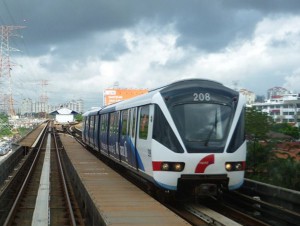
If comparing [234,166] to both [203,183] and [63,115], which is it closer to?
[203,183]

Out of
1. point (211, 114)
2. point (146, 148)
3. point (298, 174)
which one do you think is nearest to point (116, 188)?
point (146, 148)

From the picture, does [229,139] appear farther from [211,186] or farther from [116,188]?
[116,188]

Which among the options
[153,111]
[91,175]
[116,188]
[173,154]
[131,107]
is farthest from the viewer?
[91,175]

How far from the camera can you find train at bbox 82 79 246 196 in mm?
11180

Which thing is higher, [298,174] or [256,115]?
[256,115]

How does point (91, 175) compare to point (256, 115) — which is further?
point (91, 175)

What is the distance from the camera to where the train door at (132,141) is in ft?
46.6

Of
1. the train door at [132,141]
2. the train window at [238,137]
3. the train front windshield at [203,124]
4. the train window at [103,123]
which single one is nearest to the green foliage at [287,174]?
the train window at [238,137]

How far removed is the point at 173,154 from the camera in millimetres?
11164

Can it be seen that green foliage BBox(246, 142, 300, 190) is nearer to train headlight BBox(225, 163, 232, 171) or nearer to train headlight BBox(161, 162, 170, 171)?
train headlight BBox(225, 163, 232, 171)

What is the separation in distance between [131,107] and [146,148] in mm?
3120

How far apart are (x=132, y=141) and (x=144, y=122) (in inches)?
66.0

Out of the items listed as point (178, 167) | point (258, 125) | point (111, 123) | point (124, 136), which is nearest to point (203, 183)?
point (178, 167)

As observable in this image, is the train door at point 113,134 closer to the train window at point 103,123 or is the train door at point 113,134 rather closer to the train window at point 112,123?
the train window at point 112,123
